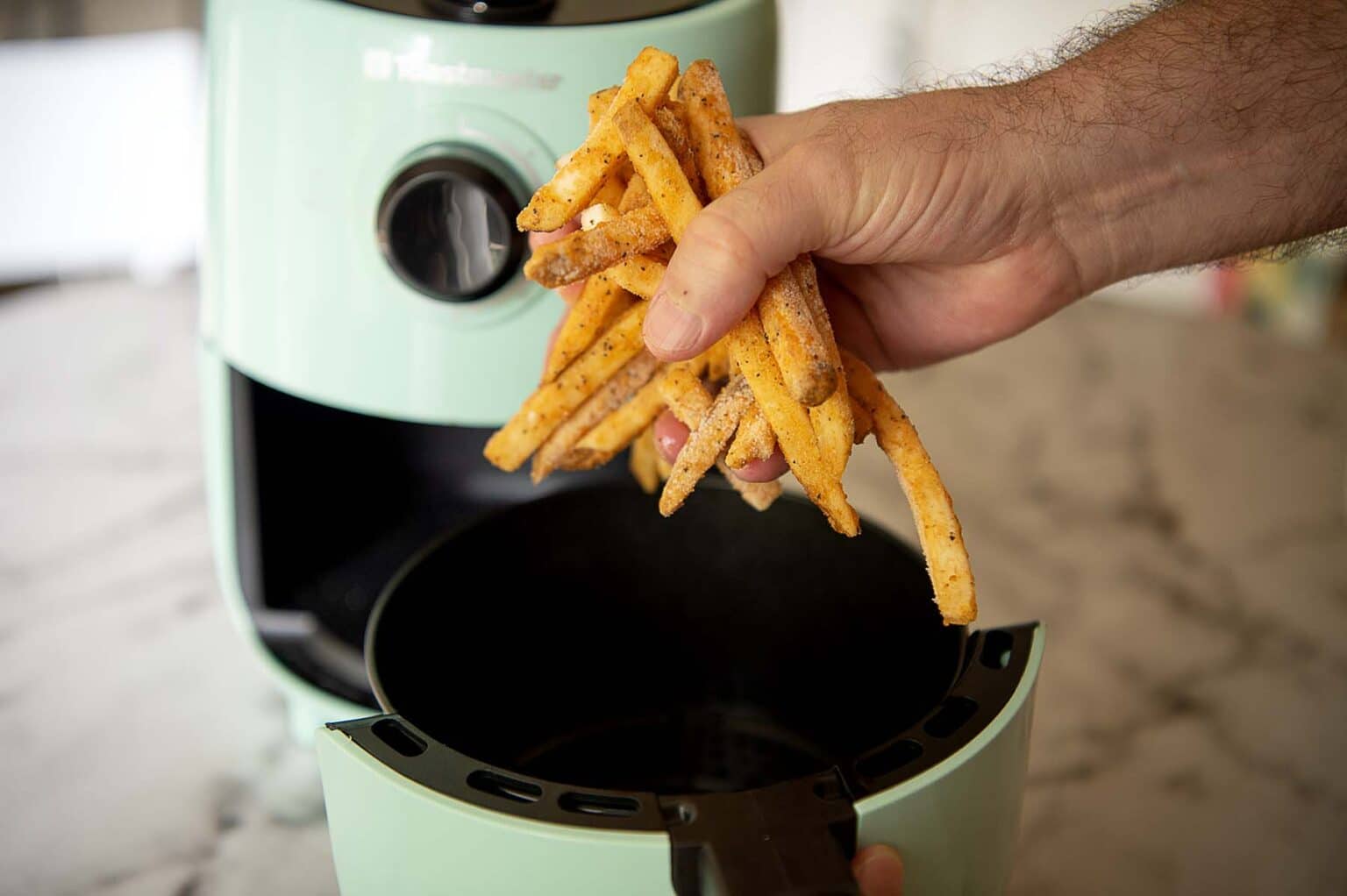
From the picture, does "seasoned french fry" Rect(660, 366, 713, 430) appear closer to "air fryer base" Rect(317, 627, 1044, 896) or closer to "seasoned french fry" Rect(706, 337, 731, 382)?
"seasoned french fry" Rect(706, 337, 731, 382)

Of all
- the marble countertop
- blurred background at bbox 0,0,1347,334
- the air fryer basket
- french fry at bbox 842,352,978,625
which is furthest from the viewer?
blurred background at bbox 0,0,1347,334

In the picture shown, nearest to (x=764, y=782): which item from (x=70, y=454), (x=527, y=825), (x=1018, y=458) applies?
(x=527, y=825)

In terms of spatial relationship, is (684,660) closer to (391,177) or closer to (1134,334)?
(391,177)

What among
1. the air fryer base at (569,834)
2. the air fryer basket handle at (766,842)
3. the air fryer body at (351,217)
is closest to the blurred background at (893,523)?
the air fryer body at (351,217)

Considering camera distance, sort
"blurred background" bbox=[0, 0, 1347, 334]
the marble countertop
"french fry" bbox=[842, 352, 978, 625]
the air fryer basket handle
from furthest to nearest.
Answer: "blurred background" bbox=[0, 0, 1347, 334] < the marble countertop < "french fry" bbox=[842, 352, 978, 625] < the air fryer basket handle

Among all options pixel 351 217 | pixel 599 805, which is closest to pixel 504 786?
pixel 599 805

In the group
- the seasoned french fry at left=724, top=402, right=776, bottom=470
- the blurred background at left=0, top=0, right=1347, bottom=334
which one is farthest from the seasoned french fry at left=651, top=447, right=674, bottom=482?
the blurred background at left=0, top=0, right=1347, bottom=334

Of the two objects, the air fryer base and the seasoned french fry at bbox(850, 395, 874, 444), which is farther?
the seasoned french fry at bbox(850, 395, 874, 444)
